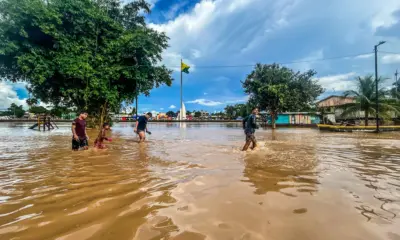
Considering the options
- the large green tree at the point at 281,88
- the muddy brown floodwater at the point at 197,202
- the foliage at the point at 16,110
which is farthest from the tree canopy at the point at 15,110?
the muddy brown floodwater at the point at 197,202

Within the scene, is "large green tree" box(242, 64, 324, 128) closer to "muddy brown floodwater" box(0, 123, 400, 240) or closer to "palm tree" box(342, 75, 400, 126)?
"palm tree" box(342, 75, 400, 126)

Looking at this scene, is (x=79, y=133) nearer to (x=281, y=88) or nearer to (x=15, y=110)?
(x=281, y=88)

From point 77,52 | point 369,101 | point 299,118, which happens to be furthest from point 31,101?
point 299,118

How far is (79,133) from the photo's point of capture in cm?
848

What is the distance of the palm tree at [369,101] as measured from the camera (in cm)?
2759

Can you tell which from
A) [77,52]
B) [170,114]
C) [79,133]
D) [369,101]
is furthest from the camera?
[170,114]

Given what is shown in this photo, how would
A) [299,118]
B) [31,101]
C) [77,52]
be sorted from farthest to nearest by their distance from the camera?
[299,118]
[31,101]
[77,52]

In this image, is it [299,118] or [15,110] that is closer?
[299,118]

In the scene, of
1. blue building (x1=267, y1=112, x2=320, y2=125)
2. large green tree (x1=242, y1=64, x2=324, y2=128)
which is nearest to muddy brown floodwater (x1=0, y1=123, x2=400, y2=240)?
large green tree (x1=242, y1=64, x2=324, y2=128)

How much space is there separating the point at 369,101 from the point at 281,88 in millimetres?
10440

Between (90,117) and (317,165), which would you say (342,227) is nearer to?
(317,165)

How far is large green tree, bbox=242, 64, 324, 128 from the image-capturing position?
3078 centimetres

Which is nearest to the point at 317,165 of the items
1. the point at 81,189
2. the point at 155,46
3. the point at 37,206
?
the point at 81,189

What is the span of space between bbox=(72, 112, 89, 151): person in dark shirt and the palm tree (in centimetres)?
3131
